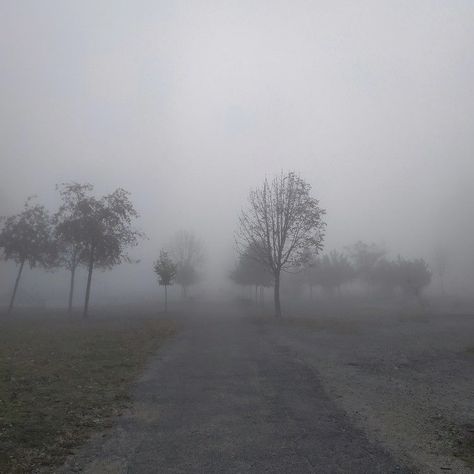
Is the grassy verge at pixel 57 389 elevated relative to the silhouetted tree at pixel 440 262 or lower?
lower

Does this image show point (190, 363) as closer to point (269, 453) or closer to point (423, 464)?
point (269, 453)

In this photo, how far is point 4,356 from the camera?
15188mm

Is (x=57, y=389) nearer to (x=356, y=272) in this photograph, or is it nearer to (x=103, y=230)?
(x=103, y=230)

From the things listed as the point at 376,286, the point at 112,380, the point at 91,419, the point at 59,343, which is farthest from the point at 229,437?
the point at 376,286

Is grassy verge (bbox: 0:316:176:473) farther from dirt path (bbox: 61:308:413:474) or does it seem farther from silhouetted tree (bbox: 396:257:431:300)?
silhouetted tree (bbox: 396:257:431:300)

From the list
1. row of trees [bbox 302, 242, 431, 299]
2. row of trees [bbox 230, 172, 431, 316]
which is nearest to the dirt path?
row of trees [bbox 230, 172, 431, 316]

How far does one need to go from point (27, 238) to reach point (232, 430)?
118ft

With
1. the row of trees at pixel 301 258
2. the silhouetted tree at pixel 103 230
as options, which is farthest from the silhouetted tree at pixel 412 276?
the silhouetted tree at pixel 103 230

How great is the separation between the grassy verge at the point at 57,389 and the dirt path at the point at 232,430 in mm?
508

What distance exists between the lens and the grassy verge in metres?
6.75

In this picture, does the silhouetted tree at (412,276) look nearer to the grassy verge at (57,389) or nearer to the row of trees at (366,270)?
the row of trees at (366,270)

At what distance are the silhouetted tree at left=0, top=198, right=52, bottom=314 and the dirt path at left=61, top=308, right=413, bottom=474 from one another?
29518 mm

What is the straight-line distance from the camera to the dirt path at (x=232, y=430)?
6.19 m

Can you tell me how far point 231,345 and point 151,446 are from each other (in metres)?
12.5
